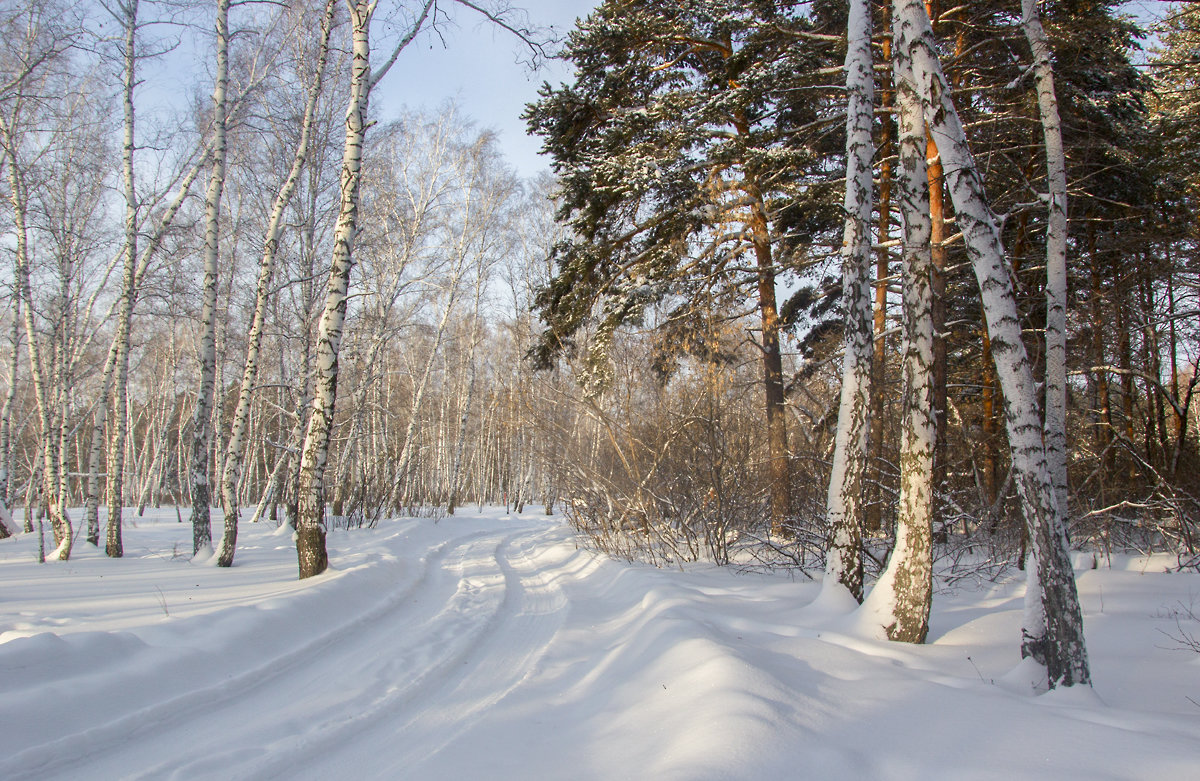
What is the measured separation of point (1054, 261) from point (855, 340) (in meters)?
2.43

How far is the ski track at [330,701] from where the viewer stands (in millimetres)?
2840

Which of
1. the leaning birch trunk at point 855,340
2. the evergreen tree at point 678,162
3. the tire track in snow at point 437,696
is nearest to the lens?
the tire track in snow at point 437,696

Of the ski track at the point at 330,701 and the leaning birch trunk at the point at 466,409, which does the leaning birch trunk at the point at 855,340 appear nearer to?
the ski track at the point at 330,701

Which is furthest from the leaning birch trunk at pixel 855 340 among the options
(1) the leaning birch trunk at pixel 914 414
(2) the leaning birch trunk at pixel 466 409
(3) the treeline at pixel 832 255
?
(2) the leaning birch trunk at pixel 466 409

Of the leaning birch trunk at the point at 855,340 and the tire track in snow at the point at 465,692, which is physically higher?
the leaning birch trunk at the point at 855,340

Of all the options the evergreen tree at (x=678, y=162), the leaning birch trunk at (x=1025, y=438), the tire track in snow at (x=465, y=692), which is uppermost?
the evergreen tree at (x=678, y=162)

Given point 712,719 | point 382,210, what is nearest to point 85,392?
point 382,210

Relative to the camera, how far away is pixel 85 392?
29.1m

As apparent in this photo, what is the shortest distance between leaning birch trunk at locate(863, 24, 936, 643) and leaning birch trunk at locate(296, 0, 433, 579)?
20.1 feet

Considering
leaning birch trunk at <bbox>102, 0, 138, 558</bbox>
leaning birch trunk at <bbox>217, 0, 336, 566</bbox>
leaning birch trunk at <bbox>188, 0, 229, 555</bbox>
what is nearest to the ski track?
leaning birch trunk at <bbox>217, 0, 336, 566</bbox>

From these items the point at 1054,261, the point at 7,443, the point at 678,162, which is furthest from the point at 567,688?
the point at 7,443

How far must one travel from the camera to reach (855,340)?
17.7ft

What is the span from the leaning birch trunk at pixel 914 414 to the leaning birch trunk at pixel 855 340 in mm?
608

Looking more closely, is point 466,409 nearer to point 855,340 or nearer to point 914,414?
point 855,340
